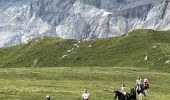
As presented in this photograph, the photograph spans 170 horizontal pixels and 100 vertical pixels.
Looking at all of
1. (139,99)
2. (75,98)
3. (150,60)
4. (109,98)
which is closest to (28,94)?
(75,98)

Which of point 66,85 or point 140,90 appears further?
point 66,85

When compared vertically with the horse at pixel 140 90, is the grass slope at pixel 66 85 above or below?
above

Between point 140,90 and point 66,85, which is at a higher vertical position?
point 66,85

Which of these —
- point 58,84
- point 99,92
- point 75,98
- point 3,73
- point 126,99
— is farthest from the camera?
point 3,73

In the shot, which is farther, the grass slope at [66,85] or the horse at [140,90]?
the grass slope at [66,85]

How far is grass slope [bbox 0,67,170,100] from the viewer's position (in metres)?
74.1

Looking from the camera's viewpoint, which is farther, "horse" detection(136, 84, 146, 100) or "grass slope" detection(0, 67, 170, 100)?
"grass slope" detection(0, 67, 170, 100)

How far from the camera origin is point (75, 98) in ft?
233

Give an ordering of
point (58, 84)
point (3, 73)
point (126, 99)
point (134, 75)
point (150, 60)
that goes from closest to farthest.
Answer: point (126, 99)
point (58, 84)
point (3, 73)
point (134, 75)
point (150, 60)

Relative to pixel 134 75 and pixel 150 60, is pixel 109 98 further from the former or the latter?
pixel 150 60

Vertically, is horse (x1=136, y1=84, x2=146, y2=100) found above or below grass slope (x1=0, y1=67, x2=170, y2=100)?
below

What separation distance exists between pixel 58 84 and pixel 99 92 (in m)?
12.9

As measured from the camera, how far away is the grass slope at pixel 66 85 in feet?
243

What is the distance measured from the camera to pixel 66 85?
89188 mm
